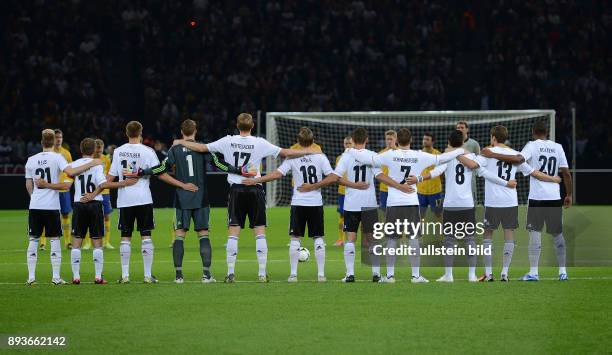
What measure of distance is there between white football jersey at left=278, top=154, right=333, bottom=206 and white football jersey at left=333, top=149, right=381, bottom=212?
0.20 m

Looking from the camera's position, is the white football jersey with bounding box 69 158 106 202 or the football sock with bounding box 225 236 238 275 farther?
the white football jersey with bounding box 69 158 106 202

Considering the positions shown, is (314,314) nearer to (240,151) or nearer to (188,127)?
(240,151)

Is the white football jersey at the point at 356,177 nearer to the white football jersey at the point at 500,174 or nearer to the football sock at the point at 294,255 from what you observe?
the football sock at the point at 294,255

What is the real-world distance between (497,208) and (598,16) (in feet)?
75.7

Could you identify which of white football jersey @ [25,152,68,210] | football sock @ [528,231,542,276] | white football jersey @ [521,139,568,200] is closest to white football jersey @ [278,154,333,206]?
white football jersey @ [521,139,568,200]

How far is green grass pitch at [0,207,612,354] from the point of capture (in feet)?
28.0

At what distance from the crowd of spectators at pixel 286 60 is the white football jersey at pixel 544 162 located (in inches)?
725

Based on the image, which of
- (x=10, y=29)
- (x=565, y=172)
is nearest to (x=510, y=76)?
(x=10, y=29)

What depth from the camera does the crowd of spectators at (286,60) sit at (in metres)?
31.8

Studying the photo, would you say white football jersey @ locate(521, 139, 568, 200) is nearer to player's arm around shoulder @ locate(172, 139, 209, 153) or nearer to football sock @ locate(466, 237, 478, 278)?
football sock @ locate(466, 237, 478, 278)

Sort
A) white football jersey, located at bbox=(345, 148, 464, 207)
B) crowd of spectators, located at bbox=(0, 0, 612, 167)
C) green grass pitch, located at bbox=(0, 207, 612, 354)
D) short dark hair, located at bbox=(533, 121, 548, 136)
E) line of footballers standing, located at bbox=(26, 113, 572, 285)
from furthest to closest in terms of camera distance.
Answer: crowd of spectators, located at bbox=(0, 0, 612, 167)
short dark hair, located at bbox=(533, 121, 548, 136)
line of footballers standing, located at bbox=(26, 113, 572, 285)
white football jersey, located at bbox=(345, 148, 464, 207)
green grass pitch, located at bbox=(0, 207, 612, 354)

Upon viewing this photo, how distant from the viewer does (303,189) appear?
41.3ft

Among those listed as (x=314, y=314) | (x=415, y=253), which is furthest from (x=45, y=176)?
(x=415, y=253)

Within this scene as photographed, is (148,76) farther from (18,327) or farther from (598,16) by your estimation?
(18,327)
